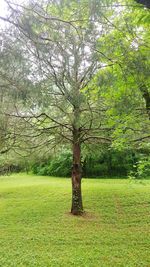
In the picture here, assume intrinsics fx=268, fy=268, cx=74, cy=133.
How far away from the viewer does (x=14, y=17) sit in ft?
11.5

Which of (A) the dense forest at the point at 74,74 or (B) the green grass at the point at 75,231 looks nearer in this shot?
(A) the dense forest at the point at 74,74

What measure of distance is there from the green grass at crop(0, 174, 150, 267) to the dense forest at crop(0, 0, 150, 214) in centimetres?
120

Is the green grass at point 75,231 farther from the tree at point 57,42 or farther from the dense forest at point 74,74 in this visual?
the tree at point 57,42

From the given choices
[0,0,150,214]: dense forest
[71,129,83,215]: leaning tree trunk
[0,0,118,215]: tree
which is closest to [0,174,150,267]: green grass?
[71,129,83,215]: leaning tree trunk

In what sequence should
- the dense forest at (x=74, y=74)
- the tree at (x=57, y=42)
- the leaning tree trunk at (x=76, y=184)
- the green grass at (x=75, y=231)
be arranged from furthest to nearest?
1. the leaning tree trunk at (x=76, y=184)
2. the green grass at (x=75, y=231)
3. the dense forest at (x=74, y=74)
4. the tree at (x=57, y=42)

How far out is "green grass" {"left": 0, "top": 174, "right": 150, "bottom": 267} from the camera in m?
5.85

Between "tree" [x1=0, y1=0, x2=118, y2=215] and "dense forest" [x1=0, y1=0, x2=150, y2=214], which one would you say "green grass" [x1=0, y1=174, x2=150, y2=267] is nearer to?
"dense forest" [x1=0, y1=0, x2=150, y2=214]

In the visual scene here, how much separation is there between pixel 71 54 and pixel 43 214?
262 inches

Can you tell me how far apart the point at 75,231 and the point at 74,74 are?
177 inches

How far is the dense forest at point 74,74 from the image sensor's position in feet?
11.9

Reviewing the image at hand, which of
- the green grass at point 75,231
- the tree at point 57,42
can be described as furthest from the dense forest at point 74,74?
the green grass at point 75,231

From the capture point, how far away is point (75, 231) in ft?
25.7

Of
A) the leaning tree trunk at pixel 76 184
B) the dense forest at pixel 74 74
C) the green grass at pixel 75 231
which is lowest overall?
the green grass at pixel 75 231

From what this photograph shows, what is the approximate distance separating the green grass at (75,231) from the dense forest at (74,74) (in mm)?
1202
